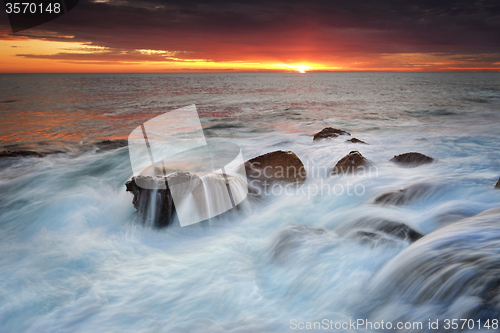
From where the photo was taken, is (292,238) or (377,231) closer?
(377,231)

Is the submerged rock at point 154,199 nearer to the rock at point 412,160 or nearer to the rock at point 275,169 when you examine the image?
the rock at point 275,169

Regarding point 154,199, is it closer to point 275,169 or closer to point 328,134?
point 275,169

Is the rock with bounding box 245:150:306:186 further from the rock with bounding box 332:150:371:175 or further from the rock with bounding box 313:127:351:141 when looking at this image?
the rock with bounding box 313:127:351:141

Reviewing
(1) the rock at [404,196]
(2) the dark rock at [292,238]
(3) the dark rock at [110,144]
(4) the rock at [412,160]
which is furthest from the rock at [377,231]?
(3) the dark rock at [110,144]

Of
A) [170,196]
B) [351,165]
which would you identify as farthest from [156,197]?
[351,165]

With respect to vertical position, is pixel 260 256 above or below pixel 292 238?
below

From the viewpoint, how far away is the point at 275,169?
5.94 metres

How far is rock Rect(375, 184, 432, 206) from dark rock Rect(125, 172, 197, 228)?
3.22 meters

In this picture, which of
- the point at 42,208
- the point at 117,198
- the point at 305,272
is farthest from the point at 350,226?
the point at 42,208

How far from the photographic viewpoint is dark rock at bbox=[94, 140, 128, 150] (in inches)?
354

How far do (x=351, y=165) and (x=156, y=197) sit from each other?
13.9 ft

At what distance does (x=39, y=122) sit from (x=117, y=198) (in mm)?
10716

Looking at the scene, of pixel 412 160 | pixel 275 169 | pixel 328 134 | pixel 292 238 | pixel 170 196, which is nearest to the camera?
pixel 292 238

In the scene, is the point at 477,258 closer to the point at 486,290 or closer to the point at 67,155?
the point at 486,290
